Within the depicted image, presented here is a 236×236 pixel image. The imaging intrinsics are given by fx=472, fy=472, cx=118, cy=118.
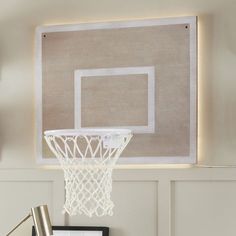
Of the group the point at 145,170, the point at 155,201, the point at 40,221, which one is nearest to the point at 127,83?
the point at 145,170

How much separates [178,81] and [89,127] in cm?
58

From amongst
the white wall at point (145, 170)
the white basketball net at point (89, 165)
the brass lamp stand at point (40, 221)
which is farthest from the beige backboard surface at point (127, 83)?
the brass lamp stand at point (40, 221)

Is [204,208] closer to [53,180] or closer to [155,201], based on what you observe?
[155,201]

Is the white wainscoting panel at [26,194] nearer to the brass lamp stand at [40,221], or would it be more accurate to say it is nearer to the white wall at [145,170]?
the white wall at [145,170]

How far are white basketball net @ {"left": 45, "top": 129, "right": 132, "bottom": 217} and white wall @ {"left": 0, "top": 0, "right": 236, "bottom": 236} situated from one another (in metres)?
0.13

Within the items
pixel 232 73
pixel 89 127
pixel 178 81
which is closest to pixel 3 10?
pixel 89 127

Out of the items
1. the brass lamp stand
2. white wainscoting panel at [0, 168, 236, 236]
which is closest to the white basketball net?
white wainscoting panel at [0, 168, 236, 236]

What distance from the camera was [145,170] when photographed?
2.71 meters

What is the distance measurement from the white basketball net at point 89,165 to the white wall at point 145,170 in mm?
129

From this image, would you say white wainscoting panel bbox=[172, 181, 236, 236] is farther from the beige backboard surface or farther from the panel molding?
the panel molding

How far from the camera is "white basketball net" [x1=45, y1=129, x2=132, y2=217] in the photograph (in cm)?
247

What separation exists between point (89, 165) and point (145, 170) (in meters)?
0.38

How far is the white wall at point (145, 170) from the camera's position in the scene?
8.65 feet

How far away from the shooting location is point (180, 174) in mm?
2662
